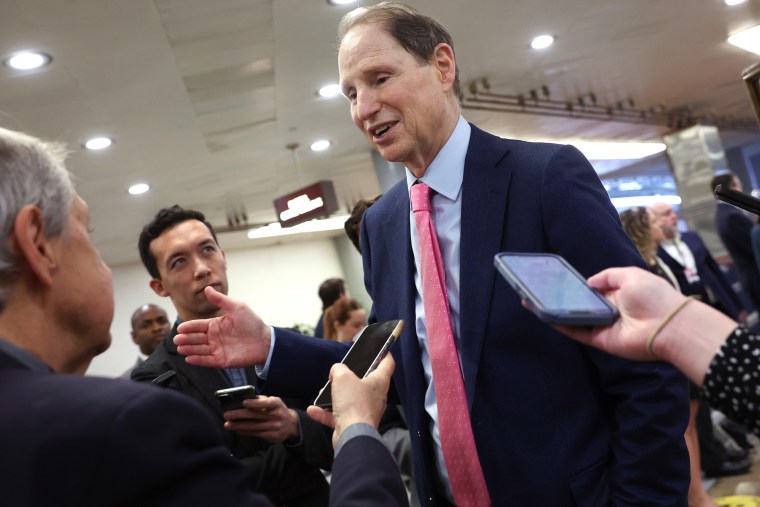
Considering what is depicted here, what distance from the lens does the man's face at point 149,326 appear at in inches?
281

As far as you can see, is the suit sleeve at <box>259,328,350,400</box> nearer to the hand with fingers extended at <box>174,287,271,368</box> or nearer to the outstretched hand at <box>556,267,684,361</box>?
the hand with fingers extended at <box>174,287,271,368</box>

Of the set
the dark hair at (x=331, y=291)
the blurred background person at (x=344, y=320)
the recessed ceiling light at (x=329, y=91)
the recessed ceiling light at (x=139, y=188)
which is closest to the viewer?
the blurred background person at (x=344, y=320)

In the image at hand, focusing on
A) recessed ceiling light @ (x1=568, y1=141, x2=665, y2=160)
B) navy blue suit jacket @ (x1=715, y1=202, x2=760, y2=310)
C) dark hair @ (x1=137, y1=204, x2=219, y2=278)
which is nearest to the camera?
dark hair @ (x1=137, y1=204, x2=219, y2=278)

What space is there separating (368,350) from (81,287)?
0.64 metres

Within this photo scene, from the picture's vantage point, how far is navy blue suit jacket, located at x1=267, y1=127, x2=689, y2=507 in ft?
5.41

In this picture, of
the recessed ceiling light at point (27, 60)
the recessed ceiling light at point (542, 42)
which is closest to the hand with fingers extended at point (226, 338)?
the recessed ceiling light at point (27, 60)

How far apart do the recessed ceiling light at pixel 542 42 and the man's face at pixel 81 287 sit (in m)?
7.65

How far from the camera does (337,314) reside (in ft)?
18.6

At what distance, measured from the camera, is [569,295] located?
1196 millimetres

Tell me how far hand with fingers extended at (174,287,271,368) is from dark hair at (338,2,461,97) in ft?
2.86

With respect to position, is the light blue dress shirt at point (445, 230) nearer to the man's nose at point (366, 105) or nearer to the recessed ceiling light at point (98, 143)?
the man's nose at point (366, 105)

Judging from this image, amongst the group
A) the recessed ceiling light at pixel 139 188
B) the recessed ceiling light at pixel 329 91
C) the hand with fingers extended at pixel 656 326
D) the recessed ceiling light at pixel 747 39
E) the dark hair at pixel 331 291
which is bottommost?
the hand with fingers extended at pixel 656 326

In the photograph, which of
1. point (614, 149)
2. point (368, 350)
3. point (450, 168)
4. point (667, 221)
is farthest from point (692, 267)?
point (614, 149)

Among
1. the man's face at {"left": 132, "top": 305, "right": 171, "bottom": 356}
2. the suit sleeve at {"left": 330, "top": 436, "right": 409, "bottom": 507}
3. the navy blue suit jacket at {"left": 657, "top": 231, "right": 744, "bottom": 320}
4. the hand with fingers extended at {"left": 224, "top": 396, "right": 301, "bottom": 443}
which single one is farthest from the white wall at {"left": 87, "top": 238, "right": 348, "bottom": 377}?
the suit sleeve at {"left": 330, "top": 436, "right": 409, "bottom": 507}
